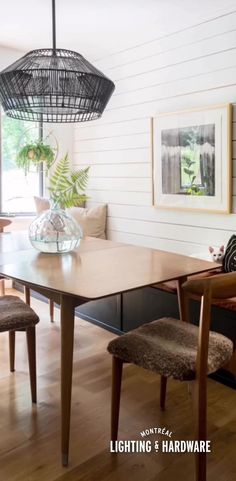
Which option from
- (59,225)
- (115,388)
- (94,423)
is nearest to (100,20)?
(59,225)

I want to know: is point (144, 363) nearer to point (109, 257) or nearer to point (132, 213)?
point (109, 257)

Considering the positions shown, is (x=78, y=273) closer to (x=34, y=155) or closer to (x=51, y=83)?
(x=51, y=83)

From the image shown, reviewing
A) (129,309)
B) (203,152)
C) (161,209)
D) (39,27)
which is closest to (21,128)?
(39,27)

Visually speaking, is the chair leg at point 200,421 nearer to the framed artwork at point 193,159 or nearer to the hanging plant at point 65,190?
the hanging plant at point 65,190

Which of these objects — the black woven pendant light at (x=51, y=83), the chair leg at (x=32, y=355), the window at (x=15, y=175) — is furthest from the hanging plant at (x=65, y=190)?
the window at (x=15, y=175)

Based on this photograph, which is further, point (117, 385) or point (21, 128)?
point (21, 128)

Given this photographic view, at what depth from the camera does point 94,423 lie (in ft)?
6.20

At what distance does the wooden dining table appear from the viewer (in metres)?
1.56

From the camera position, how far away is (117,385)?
1689 millimetres

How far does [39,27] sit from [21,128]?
3.76 feet

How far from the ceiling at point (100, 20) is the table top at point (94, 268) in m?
1.73

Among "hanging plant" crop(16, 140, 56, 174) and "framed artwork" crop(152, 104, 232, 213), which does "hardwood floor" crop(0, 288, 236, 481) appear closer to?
"framed artwork" crop(152, 104, 232, 213)

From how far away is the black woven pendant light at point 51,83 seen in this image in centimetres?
184

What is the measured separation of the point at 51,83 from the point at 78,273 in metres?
0.87
